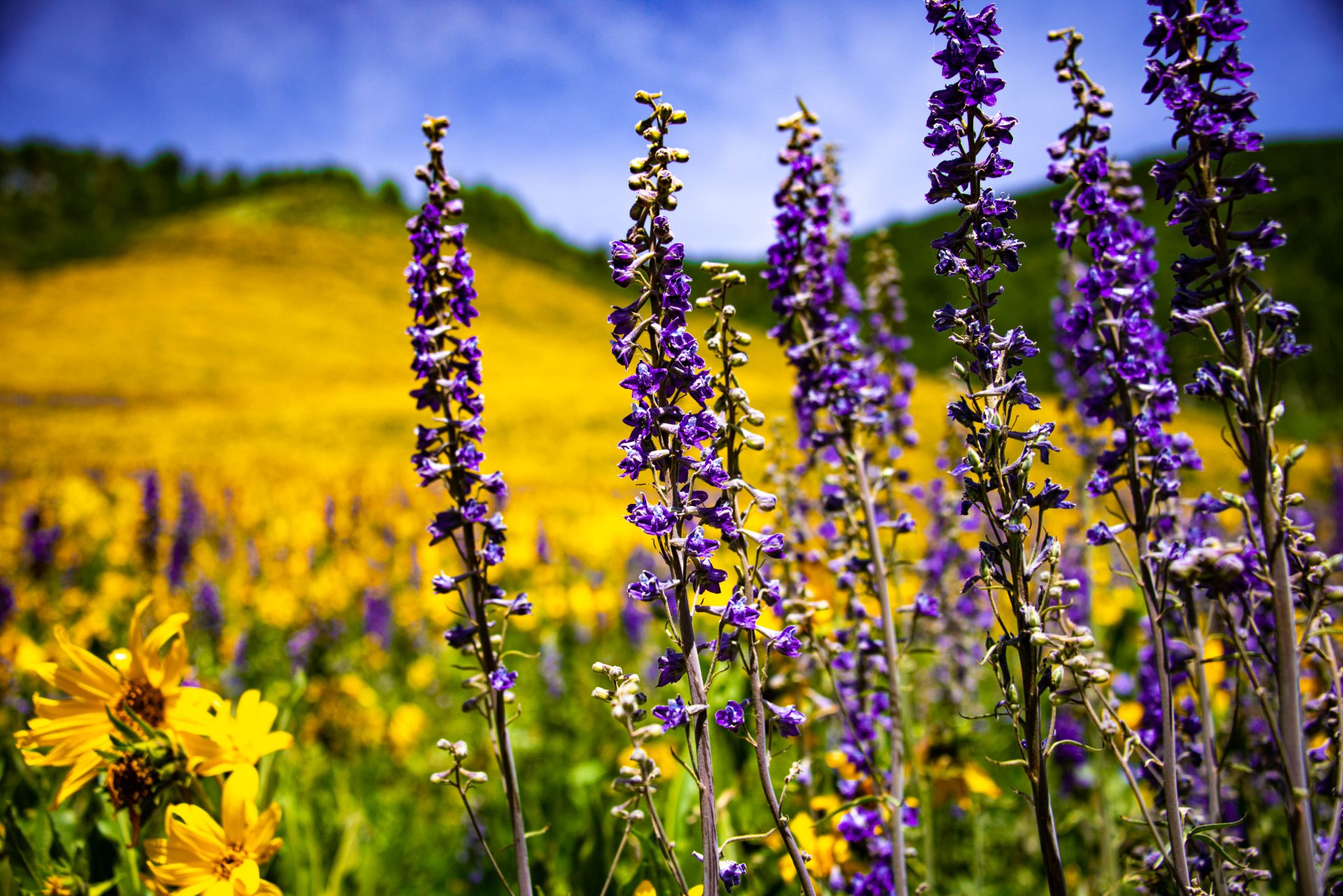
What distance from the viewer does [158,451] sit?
1617 centimetres

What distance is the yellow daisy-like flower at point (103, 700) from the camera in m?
1.62

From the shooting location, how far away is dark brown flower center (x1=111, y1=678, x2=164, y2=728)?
171cm

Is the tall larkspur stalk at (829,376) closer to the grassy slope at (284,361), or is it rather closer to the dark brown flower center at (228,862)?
the grassy slope at (284,361)

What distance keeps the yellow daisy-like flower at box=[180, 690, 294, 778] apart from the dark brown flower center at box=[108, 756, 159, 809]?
8cm

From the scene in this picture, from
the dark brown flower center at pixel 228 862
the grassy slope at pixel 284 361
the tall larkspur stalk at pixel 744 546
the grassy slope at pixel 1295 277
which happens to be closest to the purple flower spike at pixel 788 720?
the tall larkspur stalk at pixel 744 546

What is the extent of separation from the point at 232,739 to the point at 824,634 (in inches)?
64.9

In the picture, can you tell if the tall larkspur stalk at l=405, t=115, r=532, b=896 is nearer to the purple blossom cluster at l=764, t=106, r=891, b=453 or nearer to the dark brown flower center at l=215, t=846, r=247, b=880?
the dark brown flower center at l=215, t=846, r=247, b=880

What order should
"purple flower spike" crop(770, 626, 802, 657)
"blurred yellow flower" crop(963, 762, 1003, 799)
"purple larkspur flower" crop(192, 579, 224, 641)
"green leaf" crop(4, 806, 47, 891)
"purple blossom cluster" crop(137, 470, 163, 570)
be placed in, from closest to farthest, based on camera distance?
"purple flower spike" crop(770, 626, 802, 657) → "green leaf" crop(4, 806, 47, 891) → "blurred yellow flower" crop(963, 762, 1003, 799) → "purple blossom cluster" crop(137, 470, 163, 570) → "purple larkspur flower" crop(192, 579, 224, 641)

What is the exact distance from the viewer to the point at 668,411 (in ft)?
4.51

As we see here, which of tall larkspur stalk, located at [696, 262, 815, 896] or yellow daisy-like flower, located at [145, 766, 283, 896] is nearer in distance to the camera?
tall larkspur stalk, located at [696, 262, 815, 896]

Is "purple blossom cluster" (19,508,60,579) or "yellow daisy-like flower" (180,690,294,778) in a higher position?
"purple blossom cluster" (19,508,60,579)

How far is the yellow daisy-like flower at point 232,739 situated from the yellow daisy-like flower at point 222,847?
40 millimetres

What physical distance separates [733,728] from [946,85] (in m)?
1.33

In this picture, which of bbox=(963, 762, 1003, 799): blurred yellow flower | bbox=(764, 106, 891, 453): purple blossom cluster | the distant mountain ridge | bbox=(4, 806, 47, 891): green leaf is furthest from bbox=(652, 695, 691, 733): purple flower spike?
the distant mountain ridge
